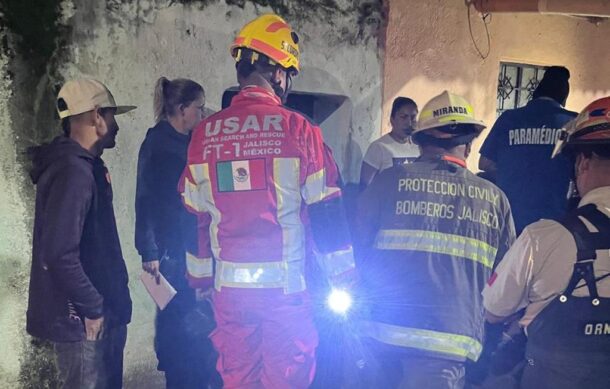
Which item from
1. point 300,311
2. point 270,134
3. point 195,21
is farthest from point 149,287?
point 195,21

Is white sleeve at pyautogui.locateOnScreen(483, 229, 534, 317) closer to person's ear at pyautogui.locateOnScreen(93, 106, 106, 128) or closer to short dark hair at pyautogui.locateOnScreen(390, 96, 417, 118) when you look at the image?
person's ear at pyautogui.locateOnScreen(93, 106, 106, 128)

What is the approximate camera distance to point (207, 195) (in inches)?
105

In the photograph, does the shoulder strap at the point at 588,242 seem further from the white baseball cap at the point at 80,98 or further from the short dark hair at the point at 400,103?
the short dark hair at the point at 400,103

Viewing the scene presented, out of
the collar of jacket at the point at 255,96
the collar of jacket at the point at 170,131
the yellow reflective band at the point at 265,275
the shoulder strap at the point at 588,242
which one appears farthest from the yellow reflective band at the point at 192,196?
the shoulder strap at the point at 588,242

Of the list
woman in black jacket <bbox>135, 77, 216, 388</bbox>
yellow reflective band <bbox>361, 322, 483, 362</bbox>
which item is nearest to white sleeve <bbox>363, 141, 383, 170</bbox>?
woman in black jacket <bbox>135, 77, 216, 388</bbox>

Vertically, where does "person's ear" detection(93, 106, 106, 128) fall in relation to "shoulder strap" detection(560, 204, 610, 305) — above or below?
above

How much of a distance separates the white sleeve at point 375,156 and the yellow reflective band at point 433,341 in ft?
8.16

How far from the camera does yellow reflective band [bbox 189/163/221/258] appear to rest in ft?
8.64

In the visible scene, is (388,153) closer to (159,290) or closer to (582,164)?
(159,290)

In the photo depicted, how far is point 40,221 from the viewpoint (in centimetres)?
259

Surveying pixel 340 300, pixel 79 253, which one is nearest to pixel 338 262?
pixel 340 300

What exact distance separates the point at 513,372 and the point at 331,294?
91 centimetres

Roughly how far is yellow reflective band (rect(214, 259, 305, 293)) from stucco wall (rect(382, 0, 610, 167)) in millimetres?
3196

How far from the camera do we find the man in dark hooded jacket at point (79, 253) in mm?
2498
